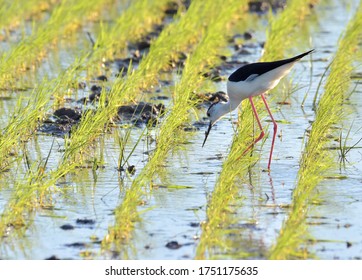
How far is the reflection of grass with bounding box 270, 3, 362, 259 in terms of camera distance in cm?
514

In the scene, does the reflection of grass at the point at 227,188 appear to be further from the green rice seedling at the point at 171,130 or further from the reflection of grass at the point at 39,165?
the reflection of grass at the point at 39,165

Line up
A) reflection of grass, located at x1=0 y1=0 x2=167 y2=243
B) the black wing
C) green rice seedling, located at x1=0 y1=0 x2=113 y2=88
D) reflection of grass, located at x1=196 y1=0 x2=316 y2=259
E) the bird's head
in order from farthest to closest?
green rice seedling, located at x1=0 y1=0 x2=113 y2=88 → the bird's head → the black wing → reflection of grass, located at x1=0 y1=0 x2=167 y2=243 → reflection of grass, located at x1=196 y1=0 x2=316 y2=259

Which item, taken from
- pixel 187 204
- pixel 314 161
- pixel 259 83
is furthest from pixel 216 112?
pixel 187 204

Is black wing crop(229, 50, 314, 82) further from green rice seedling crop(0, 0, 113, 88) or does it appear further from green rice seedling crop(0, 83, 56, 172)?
green rice seedling crop(0, 0, 113, 88)

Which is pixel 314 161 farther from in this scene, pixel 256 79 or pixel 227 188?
pixel 227 188

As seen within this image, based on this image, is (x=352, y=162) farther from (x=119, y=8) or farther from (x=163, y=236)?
(x=119, y=8)

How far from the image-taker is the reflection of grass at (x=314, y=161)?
5137 millimetres

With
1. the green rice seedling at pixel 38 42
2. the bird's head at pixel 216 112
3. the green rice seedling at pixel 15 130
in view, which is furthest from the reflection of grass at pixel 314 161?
the green rice seedling at pixel 38 42

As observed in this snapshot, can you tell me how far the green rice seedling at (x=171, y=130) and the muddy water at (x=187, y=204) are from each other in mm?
86

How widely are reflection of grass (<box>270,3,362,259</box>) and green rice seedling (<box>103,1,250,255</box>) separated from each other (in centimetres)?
88

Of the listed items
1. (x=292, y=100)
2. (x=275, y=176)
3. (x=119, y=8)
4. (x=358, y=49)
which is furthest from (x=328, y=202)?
(x=119, y=8)

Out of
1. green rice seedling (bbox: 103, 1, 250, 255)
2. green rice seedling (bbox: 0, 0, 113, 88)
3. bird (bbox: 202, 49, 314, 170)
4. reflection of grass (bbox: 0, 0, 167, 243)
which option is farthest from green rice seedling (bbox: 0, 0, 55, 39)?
bird (bbox: 202, 49, 314, 170)

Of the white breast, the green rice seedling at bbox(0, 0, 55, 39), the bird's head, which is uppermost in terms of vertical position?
the white breast
